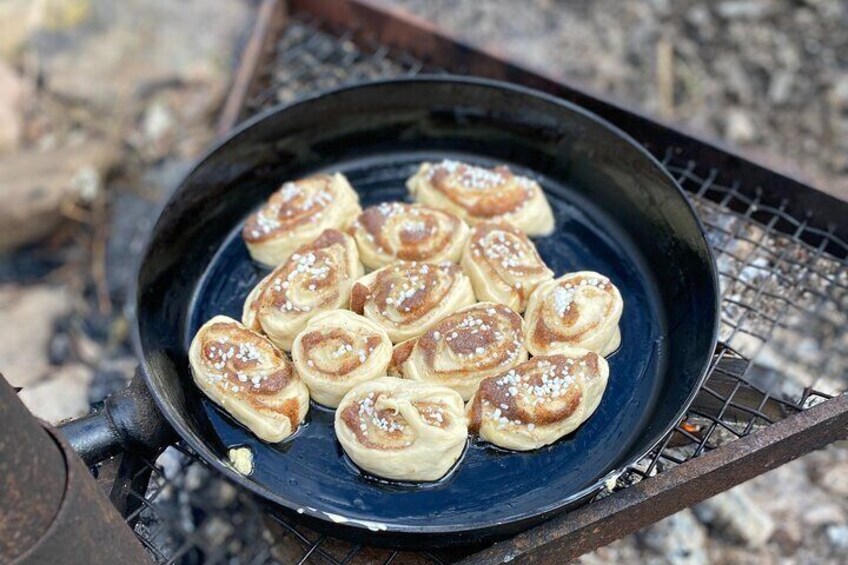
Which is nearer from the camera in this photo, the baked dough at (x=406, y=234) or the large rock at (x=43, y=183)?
the baked dough at (x=406, y=234)

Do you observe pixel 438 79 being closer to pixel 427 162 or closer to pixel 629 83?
pixel 427 162

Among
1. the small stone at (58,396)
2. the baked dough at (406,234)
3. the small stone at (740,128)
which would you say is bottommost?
the small stone at (58,396)

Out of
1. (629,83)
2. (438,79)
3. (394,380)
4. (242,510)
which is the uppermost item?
(438,79)

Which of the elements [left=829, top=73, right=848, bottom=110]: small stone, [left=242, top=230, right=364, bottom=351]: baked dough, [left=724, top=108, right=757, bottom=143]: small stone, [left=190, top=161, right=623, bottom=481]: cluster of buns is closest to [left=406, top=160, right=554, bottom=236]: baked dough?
[left=190, top=161, right=623, bottom=481]: cluster of buns

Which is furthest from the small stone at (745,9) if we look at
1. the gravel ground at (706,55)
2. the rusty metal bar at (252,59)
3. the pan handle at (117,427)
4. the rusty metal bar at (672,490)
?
the pan handle at (117,427)

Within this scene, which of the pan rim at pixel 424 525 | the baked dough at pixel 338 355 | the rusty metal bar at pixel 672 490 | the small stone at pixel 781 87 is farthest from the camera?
the small stone at pixel 781 87

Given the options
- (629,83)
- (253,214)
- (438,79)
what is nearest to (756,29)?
(629,83)

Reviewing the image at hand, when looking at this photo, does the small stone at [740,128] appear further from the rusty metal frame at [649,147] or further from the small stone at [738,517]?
the small stone at [738,517]

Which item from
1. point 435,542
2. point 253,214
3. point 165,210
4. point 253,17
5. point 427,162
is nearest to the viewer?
point 435,542
